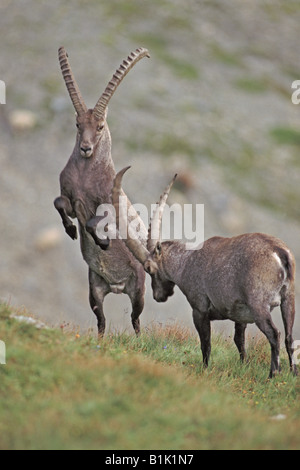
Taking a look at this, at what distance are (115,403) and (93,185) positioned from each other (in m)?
5.07

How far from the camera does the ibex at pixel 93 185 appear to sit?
11461 millimetres

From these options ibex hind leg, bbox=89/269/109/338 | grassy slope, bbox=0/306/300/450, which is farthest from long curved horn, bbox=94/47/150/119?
grassy slope, bbox=0/306/300/450

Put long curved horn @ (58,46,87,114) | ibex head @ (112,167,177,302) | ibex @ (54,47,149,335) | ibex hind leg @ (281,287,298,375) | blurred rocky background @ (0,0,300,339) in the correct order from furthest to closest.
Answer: blurred rocky background @ (0,0,300,339) → long curved horn @ (58,46,87,114) → ibex @ (54,47,149,335) → ibex head @ (112,167,177,302) → ibex hind leg @ (281,287,298,375)

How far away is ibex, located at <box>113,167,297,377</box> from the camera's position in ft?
33.0

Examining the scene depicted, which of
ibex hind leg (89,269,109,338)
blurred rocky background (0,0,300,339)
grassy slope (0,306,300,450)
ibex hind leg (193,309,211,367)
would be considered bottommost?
grassy slope (0,306,300,450)

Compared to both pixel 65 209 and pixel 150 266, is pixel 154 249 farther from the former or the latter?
pixel 65 209

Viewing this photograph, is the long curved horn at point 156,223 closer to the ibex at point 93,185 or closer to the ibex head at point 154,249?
the ibex head at point 154,249

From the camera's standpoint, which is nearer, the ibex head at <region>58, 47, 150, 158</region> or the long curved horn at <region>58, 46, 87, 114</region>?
the ibex head at <region>58, 47, 150, 158</region>

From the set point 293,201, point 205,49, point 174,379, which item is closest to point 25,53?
point 205,49

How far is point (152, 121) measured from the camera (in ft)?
128

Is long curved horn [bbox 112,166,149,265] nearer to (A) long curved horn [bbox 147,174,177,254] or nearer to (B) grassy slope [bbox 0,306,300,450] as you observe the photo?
(A) long curved horn [bbox 147,174,177,254]

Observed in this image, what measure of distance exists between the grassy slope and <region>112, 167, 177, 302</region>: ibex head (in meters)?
2.07

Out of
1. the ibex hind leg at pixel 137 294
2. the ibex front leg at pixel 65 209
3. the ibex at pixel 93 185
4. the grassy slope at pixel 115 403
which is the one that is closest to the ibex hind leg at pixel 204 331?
the grassy slope at pixel 115 403
